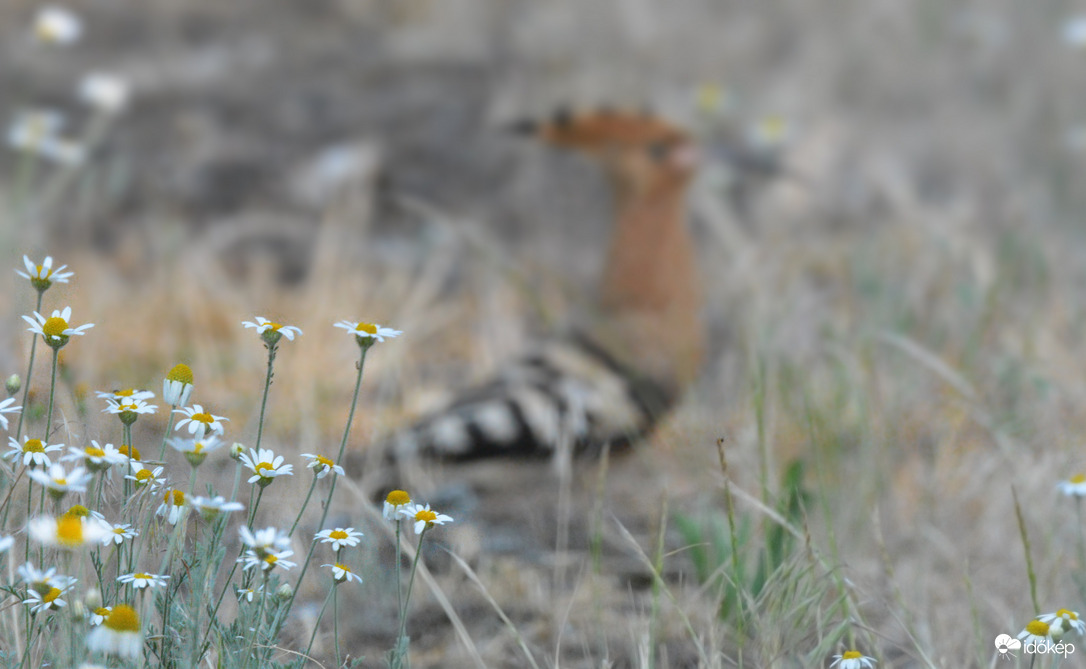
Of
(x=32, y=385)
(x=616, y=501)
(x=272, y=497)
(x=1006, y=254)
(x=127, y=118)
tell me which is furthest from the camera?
(x=127, y=118)

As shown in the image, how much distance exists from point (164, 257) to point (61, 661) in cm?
221

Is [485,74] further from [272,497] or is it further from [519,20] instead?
[272,497]

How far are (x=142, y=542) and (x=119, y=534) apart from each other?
0.20 feet

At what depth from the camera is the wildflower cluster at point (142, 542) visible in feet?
2.56

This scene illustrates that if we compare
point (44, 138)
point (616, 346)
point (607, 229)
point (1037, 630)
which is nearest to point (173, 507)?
point (1037, 630)

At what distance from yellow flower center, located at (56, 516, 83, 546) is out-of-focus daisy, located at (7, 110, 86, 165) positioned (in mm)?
2084

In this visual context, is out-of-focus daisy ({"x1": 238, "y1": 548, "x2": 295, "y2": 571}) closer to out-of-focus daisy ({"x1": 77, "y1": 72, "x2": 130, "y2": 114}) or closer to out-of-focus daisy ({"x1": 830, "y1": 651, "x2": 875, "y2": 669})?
out-of-focus daisy ({"x1": 830, "y1": 651, "x2": 875, "y2": 669})

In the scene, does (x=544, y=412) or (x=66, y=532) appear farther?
(x=544, y=412)

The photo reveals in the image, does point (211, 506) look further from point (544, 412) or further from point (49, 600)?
point (544, 412)

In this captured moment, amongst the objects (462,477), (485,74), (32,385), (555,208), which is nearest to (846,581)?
(32,385)

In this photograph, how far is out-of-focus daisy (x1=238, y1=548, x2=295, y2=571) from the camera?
76 centimetres

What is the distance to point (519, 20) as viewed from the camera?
12.9 ft

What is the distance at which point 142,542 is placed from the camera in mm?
893

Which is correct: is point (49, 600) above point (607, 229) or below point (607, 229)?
below
